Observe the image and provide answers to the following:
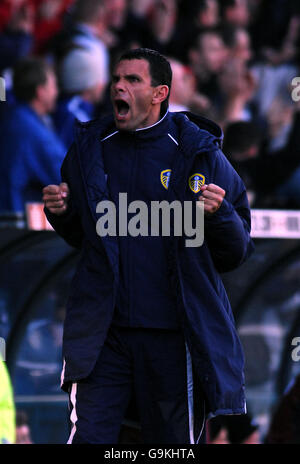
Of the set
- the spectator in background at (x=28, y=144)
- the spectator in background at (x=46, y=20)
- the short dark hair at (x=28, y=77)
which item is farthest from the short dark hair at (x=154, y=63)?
the spectator in background at (x=46, y=20)

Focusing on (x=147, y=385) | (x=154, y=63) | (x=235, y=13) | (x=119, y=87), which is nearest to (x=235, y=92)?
(x=235, y=13)

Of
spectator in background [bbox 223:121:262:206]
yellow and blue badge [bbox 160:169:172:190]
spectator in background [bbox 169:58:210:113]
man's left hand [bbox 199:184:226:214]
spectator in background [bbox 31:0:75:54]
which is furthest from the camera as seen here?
spectator in background [bbox 31:0:75:54]

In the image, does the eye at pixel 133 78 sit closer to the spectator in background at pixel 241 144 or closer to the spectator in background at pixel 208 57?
the spectator in background at pixel 241 144

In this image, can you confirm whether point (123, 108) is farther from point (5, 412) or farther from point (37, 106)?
point (37, 106)

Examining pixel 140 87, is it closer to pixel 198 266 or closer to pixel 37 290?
pixel 198 266

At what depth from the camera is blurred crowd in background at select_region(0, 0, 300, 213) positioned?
21.9ft

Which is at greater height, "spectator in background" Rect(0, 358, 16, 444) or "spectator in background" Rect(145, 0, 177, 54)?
"spectator in background" Rect(145, 0, 177, 54)

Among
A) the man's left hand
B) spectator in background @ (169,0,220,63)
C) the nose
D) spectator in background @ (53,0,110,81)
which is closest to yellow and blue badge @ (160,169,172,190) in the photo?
the man's left hand

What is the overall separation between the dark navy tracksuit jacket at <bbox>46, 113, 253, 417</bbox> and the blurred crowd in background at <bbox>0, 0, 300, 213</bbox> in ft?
8.37

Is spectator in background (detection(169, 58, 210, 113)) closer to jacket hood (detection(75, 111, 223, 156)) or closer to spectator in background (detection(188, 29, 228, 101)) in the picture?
spectator in background (detection(188, 29, 228, 101))

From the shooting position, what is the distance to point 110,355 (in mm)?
3736

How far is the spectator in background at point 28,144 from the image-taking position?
21.7 feet
